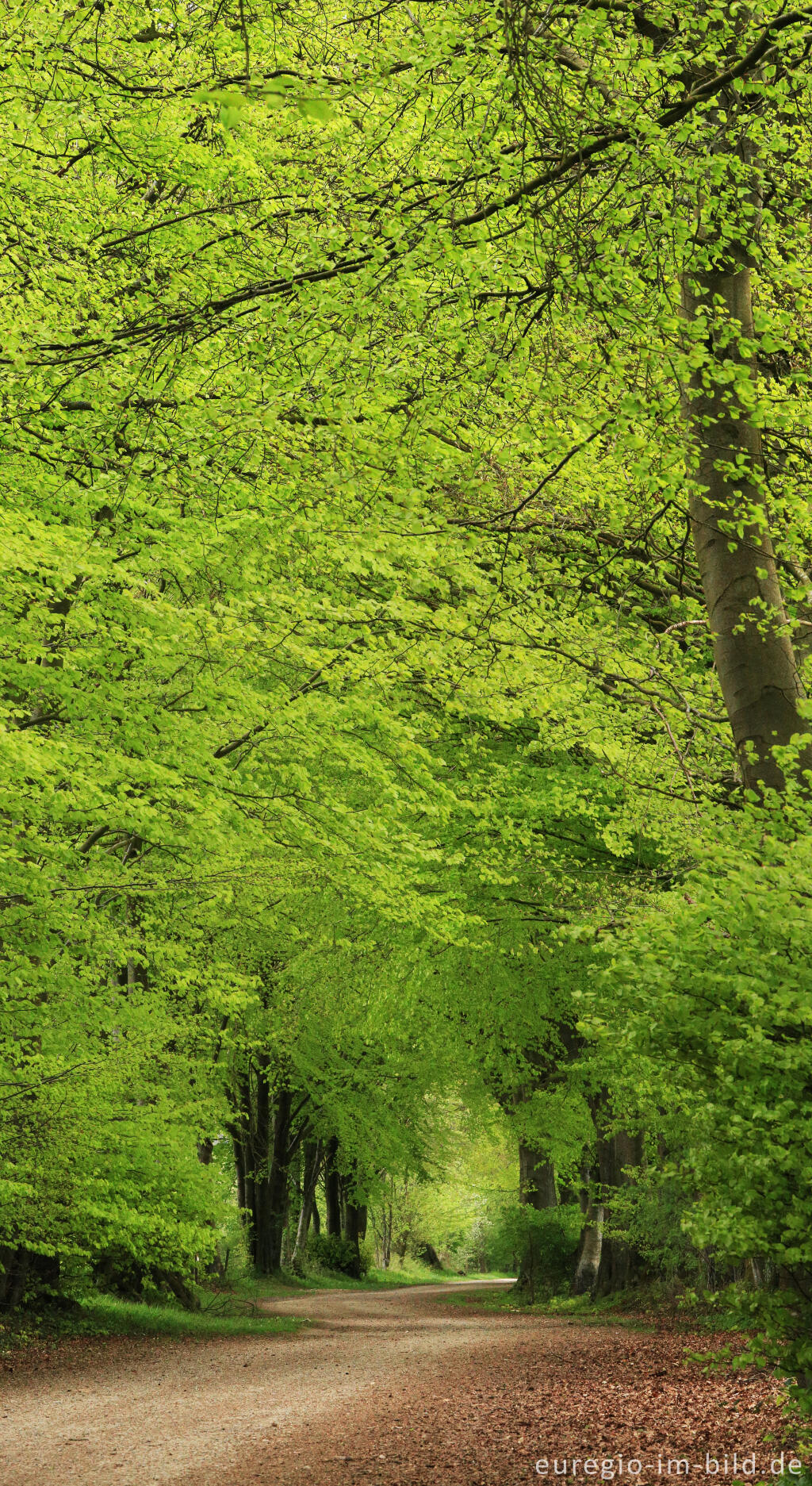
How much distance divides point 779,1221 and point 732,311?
5.35 m

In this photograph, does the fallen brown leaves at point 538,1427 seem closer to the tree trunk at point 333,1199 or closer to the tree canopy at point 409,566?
the tree canopy at point 409,566

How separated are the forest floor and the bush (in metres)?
20.1

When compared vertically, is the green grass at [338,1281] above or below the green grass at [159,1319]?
below

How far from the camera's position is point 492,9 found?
5.63 m

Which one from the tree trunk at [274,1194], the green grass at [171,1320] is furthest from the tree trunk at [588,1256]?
the tree trunk at [274,1194]

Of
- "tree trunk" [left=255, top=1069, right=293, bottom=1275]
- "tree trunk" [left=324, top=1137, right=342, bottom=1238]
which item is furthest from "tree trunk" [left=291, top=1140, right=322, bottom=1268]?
"tree trunk" [left=255, top=1069, right=293, bottom=1275]

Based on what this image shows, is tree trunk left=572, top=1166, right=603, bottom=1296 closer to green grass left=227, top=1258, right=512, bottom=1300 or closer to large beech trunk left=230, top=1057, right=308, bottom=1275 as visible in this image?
green grass left=227, top=1258, right=512, bottom=1300

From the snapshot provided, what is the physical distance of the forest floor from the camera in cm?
747

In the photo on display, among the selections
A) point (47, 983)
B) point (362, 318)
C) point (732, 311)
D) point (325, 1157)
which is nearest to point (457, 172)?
point (362, 318)

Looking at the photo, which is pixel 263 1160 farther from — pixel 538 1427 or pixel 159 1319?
pixel 538 1427

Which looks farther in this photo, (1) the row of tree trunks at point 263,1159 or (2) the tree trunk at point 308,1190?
(2) the tree trunk at point 308,1190

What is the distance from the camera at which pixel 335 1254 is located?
35875mm

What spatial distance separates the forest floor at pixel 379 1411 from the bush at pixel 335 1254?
2010 centimetres

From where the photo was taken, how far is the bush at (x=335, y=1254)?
35531 mm
